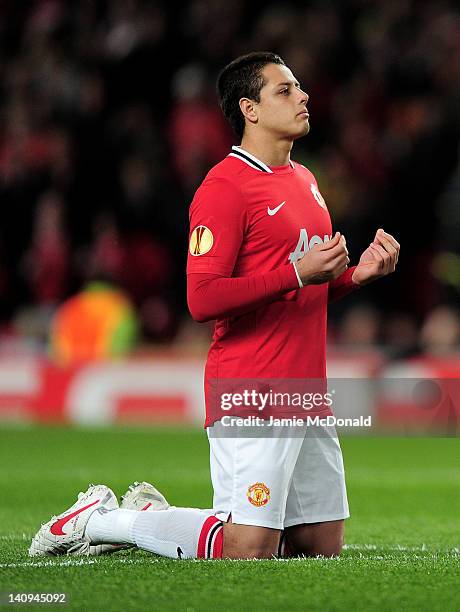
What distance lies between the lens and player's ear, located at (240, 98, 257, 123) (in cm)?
517

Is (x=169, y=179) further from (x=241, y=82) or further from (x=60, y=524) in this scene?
(x=60, y=524)

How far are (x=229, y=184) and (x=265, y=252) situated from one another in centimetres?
28

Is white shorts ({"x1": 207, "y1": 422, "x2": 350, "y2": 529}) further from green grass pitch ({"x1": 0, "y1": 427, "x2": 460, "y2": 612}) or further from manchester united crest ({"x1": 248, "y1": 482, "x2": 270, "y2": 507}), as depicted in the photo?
green grass pitch ({"x1": 0, "y1": 427, "x2": 460, "y2": 612})

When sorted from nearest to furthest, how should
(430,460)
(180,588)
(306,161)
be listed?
(180,588), (430,460), (306,161)

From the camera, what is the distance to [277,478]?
488cm

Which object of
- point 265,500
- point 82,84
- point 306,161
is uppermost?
point 82,84

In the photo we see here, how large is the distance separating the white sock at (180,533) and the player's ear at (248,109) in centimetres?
145

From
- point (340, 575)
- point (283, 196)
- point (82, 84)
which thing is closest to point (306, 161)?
point (82, 84)

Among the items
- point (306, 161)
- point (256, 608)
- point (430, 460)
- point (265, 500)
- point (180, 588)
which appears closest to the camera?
point (256, 608)

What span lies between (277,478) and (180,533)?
412 millimetres

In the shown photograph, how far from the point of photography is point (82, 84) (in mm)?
14555

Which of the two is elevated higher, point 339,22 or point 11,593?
point 339,22

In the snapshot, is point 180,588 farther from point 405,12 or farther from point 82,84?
point 82,84

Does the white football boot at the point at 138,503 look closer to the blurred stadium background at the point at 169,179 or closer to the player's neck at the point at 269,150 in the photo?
the player's neck at the point at 269,150
